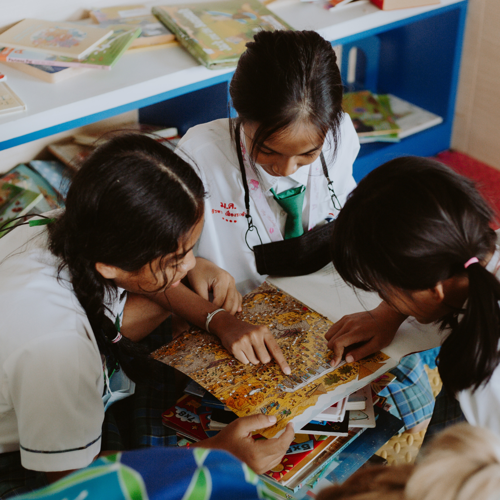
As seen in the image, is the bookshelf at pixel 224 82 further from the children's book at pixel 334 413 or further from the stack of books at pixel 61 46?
the children's book at pixel 334 413

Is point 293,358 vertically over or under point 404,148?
over

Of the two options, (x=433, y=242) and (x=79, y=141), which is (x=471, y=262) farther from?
(x=79, y=141)

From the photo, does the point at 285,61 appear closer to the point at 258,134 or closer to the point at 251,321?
the point at 258,134

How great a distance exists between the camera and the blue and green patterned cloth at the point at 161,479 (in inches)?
16.4

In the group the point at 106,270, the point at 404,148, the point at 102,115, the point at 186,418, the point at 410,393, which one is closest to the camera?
the point at 106,270

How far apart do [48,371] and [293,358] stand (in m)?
0.42

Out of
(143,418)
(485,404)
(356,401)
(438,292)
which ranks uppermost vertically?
(438,292)

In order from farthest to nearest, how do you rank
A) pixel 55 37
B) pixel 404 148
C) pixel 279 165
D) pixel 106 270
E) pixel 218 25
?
pixel 404 148 → pixel 218 25 → pixel 55 37 → pixel 279 165 → pixel 106 270

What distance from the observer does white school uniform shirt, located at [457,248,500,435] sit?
769 mm

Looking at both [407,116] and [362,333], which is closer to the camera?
[362,333]

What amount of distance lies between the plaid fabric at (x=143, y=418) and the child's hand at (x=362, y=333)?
35 centimetres

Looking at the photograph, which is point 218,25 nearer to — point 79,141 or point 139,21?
point 139,21

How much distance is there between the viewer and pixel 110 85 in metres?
1.45

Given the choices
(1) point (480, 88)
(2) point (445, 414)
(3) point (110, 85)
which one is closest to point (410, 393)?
(2) point (445, 414)
